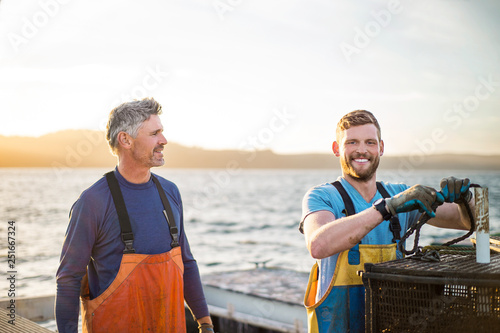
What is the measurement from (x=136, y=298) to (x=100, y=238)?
380 millimetres

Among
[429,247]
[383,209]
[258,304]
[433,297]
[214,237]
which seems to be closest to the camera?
[433,297]

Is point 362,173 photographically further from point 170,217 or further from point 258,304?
point 258,304

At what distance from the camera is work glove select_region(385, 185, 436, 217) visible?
6.41 ft

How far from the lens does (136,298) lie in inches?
100

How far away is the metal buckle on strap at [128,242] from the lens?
2.56 m

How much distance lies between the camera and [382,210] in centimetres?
208

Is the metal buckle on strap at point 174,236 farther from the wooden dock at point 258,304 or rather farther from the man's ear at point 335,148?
the wooden dock at point 258,304

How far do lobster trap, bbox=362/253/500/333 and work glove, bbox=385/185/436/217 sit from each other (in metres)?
0.23

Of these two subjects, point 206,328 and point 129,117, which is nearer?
point 129,117

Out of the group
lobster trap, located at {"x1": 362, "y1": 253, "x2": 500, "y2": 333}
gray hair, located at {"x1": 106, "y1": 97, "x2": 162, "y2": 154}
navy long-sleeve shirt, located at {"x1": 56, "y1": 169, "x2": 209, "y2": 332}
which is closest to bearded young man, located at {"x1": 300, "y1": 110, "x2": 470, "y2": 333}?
lobster trap, located at {"x1": 362, "y1": 253, "x2": 500, "y2": 333}

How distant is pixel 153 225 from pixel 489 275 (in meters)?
1.74

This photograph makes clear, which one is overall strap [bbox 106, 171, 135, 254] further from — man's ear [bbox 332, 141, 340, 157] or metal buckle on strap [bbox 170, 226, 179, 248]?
man's ear [bbox 332, 141, 340, 157]

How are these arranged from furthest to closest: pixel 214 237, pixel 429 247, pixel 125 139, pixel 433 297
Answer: pixel 214 237 → pixel 125 139 → pixel 429 247 → pixel 433 297

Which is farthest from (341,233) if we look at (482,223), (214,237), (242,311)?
(214,237)
